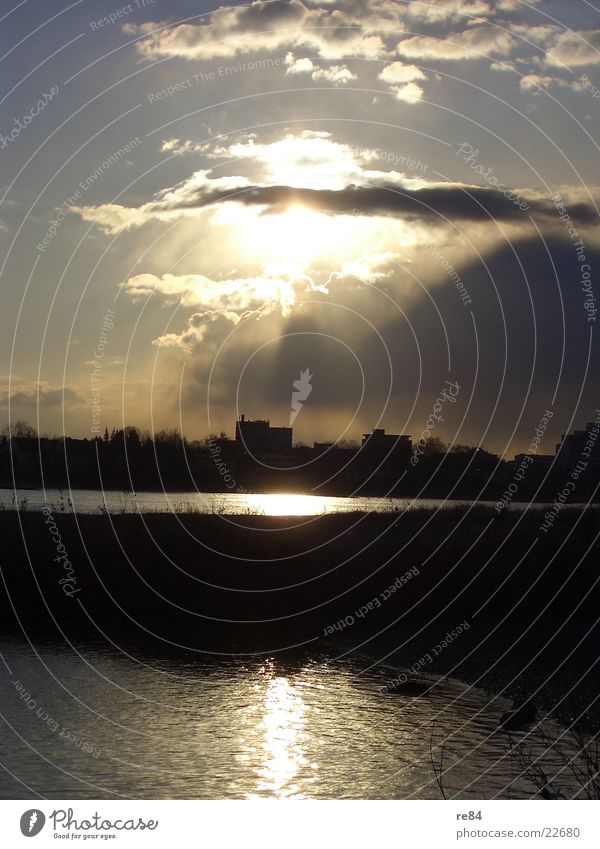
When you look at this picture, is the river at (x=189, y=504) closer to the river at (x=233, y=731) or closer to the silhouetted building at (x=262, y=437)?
the silhouetted building at (x=262, y=437)

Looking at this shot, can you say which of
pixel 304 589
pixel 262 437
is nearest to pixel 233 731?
pixel 304 589

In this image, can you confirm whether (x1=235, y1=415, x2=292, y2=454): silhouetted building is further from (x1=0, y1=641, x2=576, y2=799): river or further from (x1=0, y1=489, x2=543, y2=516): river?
(x1=0, y1=641, x2=576, y2=799): river

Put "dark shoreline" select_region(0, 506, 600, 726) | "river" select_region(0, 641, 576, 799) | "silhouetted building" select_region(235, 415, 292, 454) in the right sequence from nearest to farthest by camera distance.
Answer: "river" select_region(0, 641, 576, 799), "dark shoreline" select_region(0, 506, 600, 726), "silhouetted building" select_region(235, 415, 292, 454)

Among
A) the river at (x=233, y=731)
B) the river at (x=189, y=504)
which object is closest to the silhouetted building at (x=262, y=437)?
the river at (x=189, y=504)

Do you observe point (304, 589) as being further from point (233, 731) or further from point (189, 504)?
point (233, 731)

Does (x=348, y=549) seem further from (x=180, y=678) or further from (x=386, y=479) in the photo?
(x=386, y=479)

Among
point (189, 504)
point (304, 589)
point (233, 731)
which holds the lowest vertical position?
point (233, 731)

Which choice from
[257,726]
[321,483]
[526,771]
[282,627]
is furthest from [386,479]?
[526,771]

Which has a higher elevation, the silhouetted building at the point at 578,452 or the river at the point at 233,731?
the silhouetted building at the point at 578,452

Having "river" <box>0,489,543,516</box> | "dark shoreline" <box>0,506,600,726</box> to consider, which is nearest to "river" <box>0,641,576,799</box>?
"dark shoreline" <box>0,506,600,726</box>
